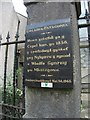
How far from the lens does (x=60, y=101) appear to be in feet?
5.94

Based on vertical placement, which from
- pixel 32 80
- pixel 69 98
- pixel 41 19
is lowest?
pixel 69 98

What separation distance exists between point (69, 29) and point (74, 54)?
244 millimetres

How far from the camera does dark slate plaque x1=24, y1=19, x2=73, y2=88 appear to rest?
174 centimetres

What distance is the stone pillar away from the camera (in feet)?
5.83

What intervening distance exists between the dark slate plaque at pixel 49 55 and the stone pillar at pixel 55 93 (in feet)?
0.25

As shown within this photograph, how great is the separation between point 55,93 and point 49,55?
1.25ft

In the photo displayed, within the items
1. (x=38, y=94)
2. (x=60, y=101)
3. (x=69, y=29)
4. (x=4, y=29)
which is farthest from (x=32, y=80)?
(x=4, y=29)

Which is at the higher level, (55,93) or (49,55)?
(49,55)

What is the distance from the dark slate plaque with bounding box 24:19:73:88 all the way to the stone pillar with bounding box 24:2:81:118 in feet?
0.25

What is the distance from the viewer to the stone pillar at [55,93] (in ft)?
5.83

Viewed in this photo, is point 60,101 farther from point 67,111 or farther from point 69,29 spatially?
point 69,29

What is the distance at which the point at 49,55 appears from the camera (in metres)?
1.83

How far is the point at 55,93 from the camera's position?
183cm

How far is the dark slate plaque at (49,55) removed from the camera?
174cm
